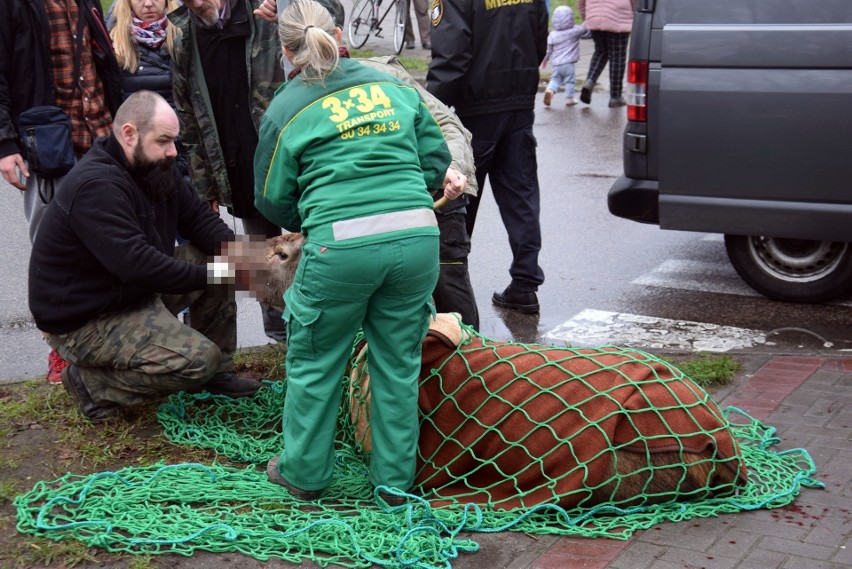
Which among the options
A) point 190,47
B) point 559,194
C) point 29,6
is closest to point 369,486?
point 190,47

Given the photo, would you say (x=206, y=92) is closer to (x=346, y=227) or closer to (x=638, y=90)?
(x=346, y=227)

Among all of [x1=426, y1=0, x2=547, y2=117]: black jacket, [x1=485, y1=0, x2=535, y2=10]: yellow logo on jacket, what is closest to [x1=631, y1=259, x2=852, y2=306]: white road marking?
[x1=426, y1=0, x2=547, y2=117]: black jacket

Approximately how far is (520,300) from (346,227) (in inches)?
115

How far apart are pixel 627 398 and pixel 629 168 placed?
109 inches

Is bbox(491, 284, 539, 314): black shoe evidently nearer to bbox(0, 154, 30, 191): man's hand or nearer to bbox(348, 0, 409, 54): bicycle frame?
bbox(0, 154, 30, 191): man's hand

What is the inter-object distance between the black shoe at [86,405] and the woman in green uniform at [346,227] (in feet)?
3.80

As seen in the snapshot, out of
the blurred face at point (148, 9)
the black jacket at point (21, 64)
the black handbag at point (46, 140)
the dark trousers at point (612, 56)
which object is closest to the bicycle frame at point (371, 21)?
the dark trousers at point (612, 56)

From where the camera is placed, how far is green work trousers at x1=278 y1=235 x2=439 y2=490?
11.5 ft

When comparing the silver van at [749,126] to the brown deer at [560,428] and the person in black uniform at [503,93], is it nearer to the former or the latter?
the person in black uniform at [503,93]

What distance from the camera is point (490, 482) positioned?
12.9 feet

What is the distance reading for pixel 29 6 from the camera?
4.85 metres

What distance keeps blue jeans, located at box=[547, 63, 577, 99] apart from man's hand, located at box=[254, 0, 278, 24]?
846 centimetres

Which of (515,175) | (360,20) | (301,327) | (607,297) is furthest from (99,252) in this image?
(360,20)

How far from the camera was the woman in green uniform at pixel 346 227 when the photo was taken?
3.49 m
